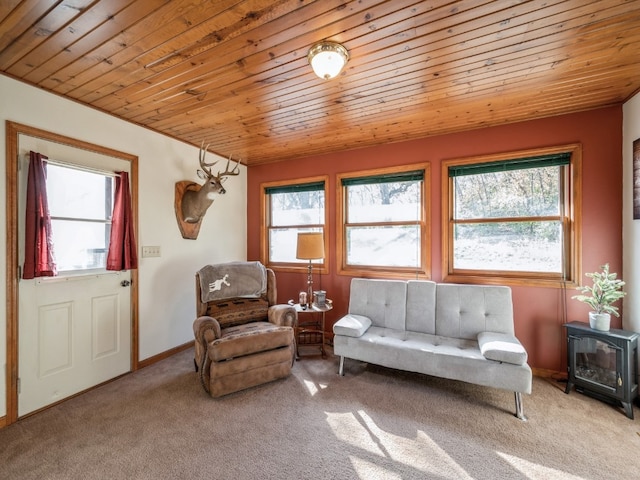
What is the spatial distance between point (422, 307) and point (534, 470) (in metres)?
1.42

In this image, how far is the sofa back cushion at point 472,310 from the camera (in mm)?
2629

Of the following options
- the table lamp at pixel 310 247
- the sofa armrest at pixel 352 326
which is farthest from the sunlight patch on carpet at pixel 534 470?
the table lamp at pixel 310 247

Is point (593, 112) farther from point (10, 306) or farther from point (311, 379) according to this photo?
point (10, 306)

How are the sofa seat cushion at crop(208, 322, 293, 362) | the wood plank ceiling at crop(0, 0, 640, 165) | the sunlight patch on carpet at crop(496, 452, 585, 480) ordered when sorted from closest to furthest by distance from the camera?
the wood plank ceiling at crop(0, 0, 640, 165) → the sunlight patch on carpet at crop(496, 452, 585, 480) → the sofa seat cushion at crop(208, 322, 293, 362)

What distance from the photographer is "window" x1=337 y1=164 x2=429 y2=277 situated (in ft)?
11.0

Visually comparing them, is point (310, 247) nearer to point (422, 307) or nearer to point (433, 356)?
point (422, 307)

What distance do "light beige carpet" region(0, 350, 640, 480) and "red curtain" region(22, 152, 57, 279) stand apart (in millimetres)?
1115

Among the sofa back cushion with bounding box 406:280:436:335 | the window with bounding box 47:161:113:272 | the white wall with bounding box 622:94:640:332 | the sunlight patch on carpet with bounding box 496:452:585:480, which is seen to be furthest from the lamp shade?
the white wall with bounding box 622:94:640:332

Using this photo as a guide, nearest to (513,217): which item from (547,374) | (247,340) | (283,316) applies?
(547,374)

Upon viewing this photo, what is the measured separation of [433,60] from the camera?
187 centimetres

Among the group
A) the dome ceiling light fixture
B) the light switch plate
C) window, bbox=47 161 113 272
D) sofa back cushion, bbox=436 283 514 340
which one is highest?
the dome ceiling light fixture

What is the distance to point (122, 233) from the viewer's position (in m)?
2.69

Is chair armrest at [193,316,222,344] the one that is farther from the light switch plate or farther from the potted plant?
the potted plant

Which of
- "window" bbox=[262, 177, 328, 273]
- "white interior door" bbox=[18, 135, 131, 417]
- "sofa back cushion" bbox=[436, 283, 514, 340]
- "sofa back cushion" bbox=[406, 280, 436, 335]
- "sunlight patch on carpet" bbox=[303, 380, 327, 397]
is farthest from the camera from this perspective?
"window" bbox=[262, 177, 328, 273]
